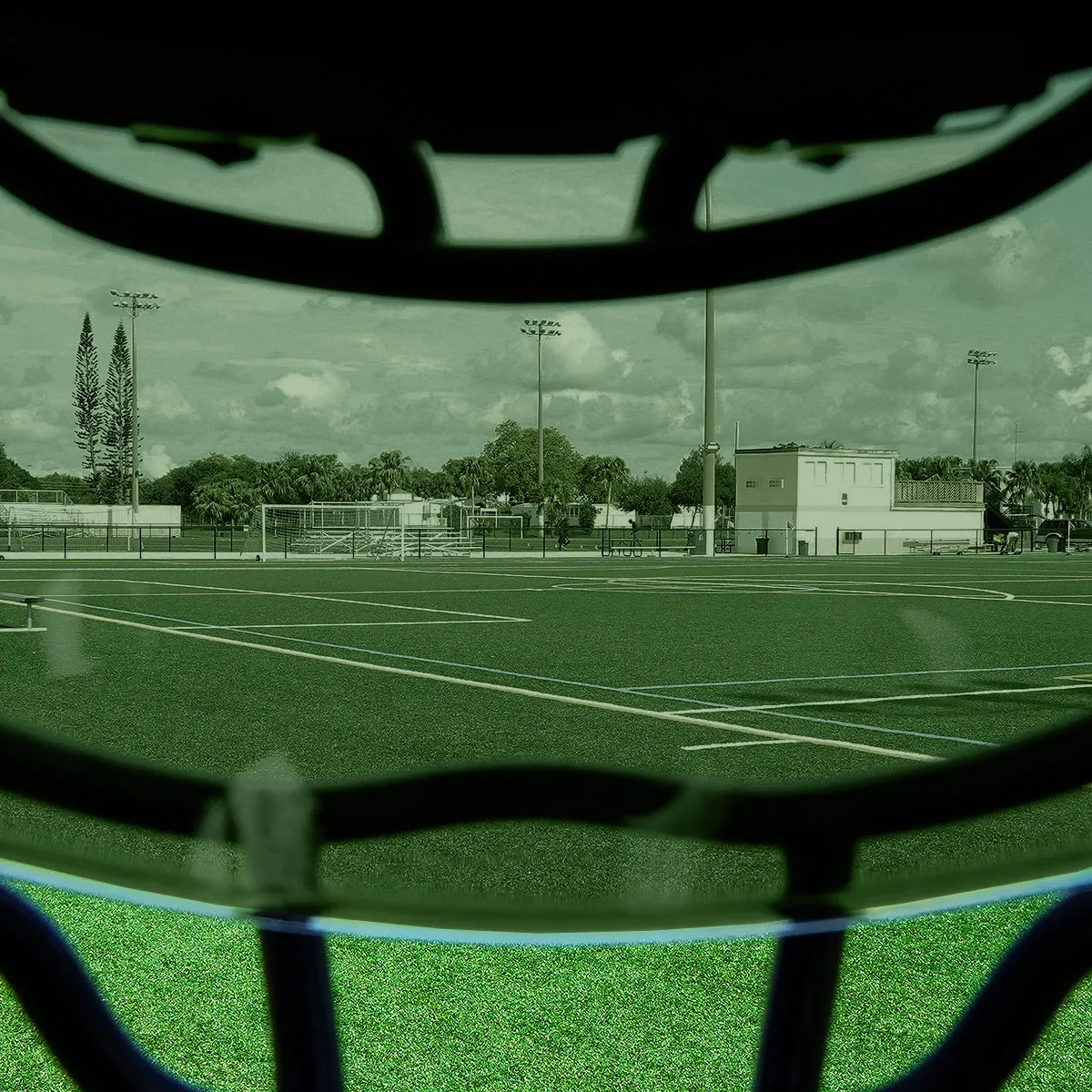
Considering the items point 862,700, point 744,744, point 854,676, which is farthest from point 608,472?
point 854,676

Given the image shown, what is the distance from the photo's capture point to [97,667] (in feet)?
28.7

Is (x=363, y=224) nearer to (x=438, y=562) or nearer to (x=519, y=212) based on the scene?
(x=519, y=212)

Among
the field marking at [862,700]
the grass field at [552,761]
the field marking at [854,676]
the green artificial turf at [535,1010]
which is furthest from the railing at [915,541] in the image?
the green artificial turf at [535,1010]

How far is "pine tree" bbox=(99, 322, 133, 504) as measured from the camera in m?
0.48

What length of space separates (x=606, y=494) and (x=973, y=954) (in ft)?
8.82

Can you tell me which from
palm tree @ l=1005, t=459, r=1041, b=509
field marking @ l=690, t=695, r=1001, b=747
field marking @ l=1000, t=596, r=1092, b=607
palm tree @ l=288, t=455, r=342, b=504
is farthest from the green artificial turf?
field marking @ l=1000, t=596, r=1092, b=607

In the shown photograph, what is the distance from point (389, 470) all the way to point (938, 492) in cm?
77

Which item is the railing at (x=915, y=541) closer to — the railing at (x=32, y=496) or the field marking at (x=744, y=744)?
the field marking at (x=744, y=744)

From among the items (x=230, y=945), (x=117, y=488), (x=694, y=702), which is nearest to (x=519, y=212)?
(x=117, y=488)

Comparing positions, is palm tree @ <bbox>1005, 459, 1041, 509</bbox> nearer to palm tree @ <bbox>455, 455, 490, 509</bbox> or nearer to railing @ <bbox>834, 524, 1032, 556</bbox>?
palm tree @ <bbox>455, 455, 490, 509</bbox>

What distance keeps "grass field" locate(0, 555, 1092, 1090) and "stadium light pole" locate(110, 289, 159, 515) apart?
15 centimetres

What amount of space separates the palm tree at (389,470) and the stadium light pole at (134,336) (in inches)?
3.7

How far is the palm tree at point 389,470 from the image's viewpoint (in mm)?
547

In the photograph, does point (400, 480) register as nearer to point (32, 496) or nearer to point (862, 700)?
point (32, 496)
